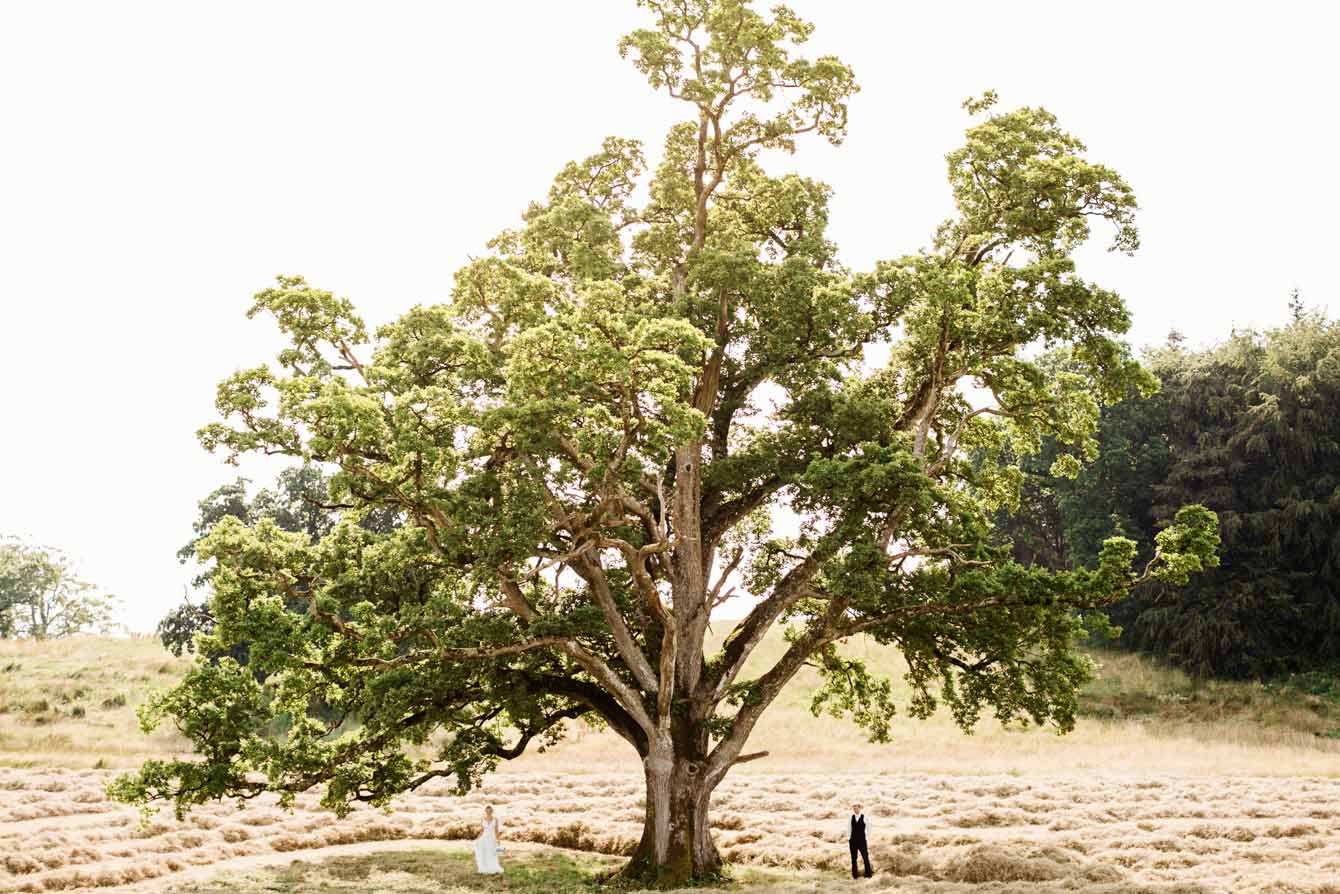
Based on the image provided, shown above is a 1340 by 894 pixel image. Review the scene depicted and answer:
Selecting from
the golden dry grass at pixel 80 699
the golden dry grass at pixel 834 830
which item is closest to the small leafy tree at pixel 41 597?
the golden dry grass at pixel 80 699

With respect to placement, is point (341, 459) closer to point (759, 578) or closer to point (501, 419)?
point (501, 419)

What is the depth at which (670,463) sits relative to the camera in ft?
77.3

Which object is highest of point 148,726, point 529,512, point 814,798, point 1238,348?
point 1238,348

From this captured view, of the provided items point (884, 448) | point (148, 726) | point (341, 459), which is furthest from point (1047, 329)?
point (148, 726)

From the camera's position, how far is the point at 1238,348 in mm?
54344

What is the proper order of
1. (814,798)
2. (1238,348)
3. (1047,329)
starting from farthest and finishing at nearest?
(1238,348), (814,798), (1047,329)

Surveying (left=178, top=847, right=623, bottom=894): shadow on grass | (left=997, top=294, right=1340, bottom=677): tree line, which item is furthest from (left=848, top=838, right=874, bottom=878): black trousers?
(left=997, top=294, right=1340, bottom=677): tree line

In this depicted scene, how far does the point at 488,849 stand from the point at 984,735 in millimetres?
28566

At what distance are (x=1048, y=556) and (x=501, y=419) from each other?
5314 centimetres

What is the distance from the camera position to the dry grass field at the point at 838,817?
19984mm

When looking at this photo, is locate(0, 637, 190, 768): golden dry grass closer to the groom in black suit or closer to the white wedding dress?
the white wedding dress

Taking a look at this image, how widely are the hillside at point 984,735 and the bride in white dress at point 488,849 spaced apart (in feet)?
54.3

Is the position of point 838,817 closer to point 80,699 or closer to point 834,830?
point 834,830

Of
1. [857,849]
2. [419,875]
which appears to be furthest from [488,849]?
[857,849]
